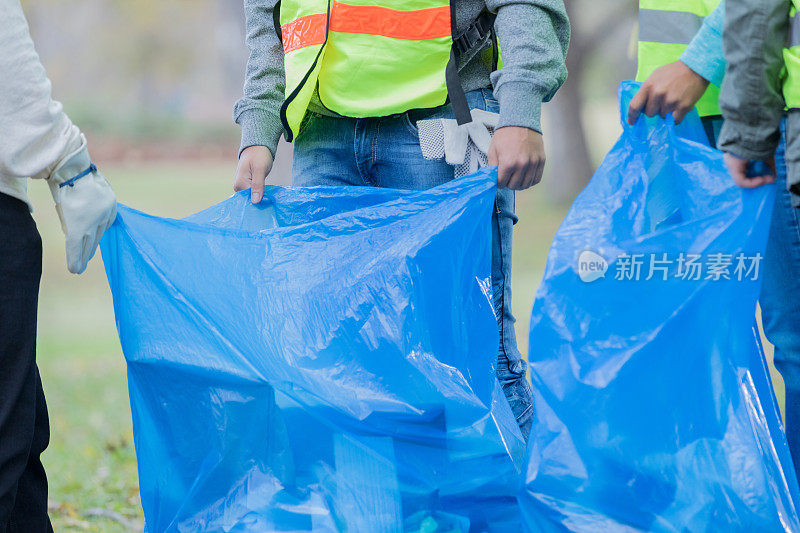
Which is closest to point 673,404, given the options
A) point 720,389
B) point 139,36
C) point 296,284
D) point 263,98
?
point 720,389

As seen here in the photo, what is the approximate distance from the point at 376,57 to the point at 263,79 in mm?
355

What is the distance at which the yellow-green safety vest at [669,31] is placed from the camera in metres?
1.73

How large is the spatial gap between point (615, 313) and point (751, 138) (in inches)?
14.2

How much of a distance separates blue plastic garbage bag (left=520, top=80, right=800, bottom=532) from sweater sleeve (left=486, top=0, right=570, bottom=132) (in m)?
0.27

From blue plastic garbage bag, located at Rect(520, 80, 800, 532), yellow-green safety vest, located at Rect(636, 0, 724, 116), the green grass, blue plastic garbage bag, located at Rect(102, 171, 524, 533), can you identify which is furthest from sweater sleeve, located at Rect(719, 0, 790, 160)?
the green grass

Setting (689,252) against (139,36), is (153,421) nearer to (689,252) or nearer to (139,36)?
(689,252)

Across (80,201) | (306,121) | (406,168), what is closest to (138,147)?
(306,121)

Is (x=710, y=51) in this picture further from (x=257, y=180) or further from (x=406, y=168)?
(x=257, y=180)

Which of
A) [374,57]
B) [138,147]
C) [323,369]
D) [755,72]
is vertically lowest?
[138,147]

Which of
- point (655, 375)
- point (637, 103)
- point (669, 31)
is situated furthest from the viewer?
point (669, 31)

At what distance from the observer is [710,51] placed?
1546mm

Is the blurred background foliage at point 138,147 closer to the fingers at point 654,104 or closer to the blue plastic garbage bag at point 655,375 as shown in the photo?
the blue plastic garbage bag at point 655,375

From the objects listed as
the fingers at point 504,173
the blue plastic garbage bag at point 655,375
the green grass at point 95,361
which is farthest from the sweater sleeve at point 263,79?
the green grass at point 95,361

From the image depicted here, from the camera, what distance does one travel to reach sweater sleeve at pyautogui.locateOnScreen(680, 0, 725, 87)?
1.54 meters
